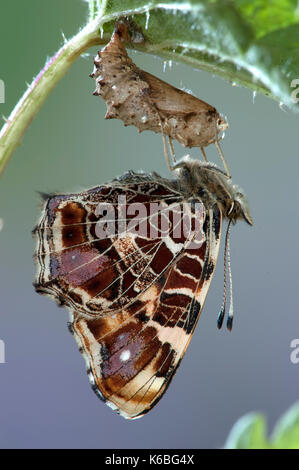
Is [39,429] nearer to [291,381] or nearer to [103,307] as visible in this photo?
[291,381]

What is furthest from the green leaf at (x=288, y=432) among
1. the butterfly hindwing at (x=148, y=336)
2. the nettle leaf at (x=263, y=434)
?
the butterfly hindwing at (x=148, y=336)

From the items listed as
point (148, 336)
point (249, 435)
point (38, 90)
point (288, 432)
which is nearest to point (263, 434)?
point (249, 435)

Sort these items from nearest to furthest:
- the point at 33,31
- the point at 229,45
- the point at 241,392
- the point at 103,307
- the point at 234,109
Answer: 1. the point at 229,45
2. the point at 103,307
3. the point at 33,31
4. the point at 241,392
5. the point at 234,109

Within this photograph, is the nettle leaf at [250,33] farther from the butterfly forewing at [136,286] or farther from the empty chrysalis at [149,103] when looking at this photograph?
the butterfly forewing at [136,286]

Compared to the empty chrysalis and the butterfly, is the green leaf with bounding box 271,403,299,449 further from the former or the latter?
the empty chrysalis
